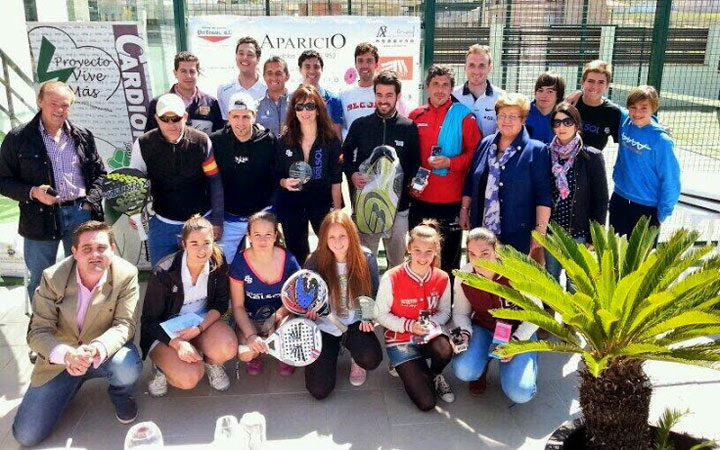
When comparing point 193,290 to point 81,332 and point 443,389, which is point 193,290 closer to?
point 81,332

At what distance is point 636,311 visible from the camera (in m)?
2.33

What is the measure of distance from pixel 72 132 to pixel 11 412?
5.98 ft

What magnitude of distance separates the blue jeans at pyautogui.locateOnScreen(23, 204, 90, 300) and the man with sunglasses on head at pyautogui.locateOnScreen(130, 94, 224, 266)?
48cm

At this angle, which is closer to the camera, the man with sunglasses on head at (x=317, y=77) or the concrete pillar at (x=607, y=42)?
the man with sunglasses on head at (x=317, y=77)

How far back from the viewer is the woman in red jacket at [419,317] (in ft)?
11.7

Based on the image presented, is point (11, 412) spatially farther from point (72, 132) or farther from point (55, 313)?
point (72, 132)

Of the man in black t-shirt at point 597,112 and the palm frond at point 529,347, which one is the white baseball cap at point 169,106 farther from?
the man in black t-shirt at point 597,112

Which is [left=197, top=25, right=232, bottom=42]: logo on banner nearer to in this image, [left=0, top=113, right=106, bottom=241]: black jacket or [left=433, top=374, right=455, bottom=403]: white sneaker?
[left=0, top=113, right=106, bottom=241]: black jacket

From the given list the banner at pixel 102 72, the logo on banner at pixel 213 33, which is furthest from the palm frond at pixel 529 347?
the logo on banner at pixel 213 33

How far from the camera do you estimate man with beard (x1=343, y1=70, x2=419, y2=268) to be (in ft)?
13.6

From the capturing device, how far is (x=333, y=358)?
12.3 feet

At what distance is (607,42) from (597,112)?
5.60 ft

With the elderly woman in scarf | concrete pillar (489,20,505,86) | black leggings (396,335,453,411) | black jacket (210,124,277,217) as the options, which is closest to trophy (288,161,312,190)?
black jacket (210,124,277,217)

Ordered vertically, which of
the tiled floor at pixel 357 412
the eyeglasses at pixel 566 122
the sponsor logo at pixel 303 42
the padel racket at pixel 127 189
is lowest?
the tiled floor at pixel 357 412
